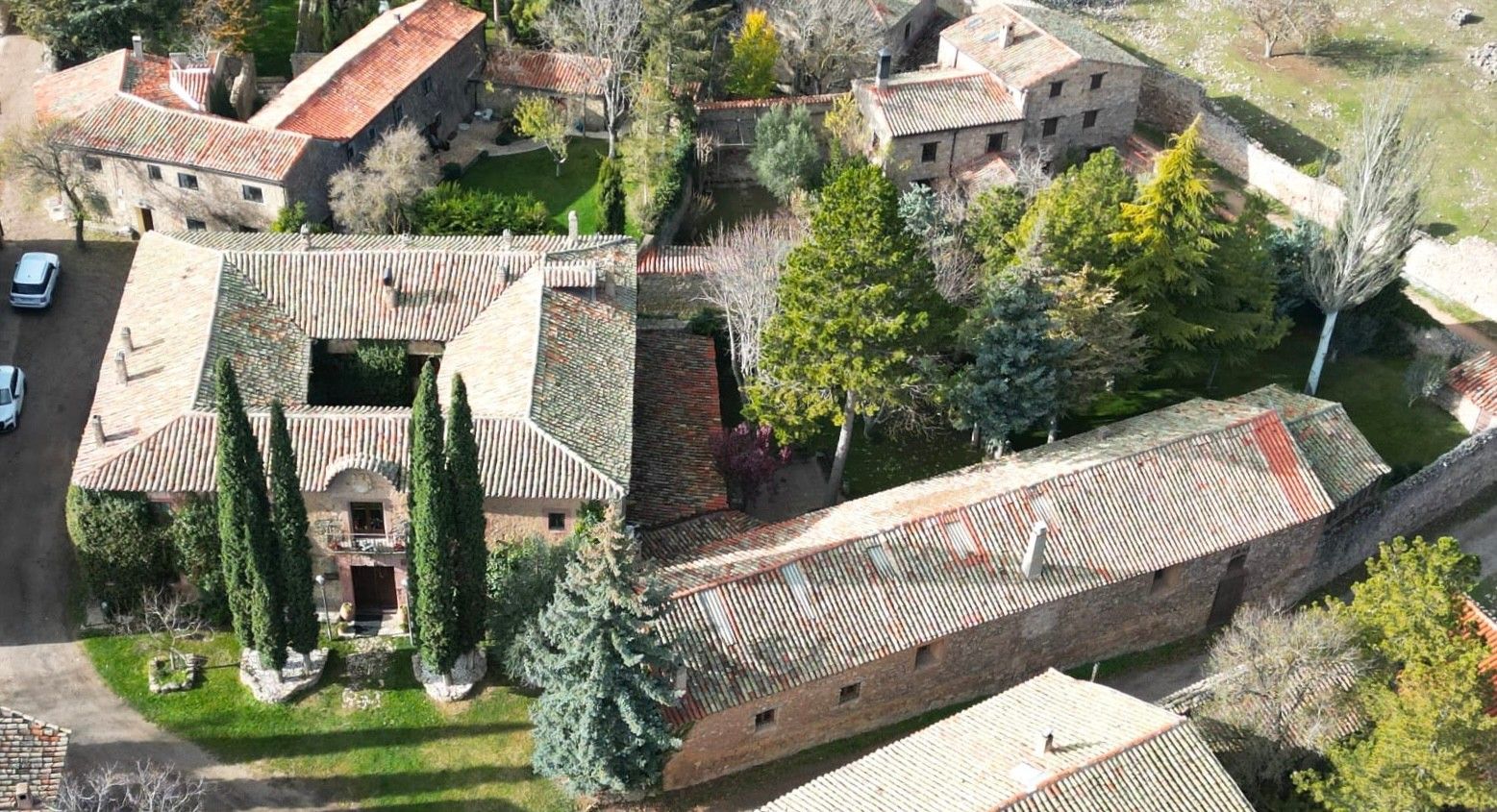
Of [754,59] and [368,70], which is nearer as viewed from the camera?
[368,70]

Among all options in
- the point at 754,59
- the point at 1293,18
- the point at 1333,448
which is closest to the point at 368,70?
the point at 754,59

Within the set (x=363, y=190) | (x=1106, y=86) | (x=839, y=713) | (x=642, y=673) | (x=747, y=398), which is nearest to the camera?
(x=642, y=673)

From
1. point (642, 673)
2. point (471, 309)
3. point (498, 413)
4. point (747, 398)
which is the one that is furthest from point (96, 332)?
point (642, 673)

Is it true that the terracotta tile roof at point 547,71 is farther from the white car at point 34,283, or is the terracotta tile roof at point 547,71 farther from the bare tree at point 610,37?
the white car at point 34,283

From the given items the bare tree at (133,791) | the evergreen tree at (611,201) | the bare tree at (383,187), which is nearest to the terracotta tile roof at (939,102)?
the evergreen tree at (611,201)

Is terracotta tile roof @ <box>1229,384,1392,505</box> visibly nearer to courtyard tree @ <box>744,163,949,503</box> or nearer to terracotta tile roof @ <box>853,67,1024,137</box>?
courtyard tree @ <box>744,163,949,503</box>

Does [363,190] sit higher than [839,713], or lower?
higher

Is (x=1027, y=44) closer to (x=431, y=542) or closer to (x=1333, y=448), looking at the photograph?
(x=1333, y=448)

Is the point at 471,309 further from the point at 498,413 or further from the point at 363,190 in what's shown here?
the point at 363,190
